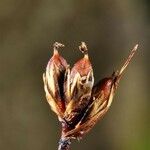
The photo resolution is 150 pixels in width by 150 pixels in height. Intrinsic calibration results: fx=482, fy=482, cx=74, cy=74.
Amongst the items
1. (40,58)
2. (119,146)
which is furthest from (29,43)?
(119,146)

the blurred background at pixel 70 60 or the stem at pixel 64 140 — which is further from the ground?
the blurred background at pixel 70 60

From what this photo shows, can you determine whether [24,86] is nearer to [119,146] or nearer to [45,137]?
[45,137]

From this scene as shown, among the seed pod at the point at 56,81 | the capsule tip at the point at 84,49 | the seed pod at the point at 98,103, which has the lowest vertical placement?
the seed pod at the point at 98,103

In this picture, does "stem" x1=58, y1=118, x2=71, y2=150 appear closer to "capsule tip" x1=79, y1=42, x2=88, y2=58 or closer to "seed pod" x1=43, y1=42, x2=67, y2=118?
"seed pod" x1=43, y1=42, x2=67, y2=118

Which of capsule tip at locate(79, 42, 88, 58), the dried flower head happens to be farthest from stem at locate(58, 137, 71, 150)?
capsule tip at locate(79, 42, 88, 58)

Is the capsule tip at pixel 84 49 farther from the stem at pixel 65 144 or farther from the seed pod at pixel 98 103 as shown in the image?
the stem at pixel 65 144

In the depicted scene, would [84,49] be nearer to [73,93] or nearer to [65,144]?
[73,93]

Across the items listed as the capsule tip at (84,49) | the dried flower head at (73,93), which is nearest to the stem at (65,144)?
the dried flower head at (73,93)
